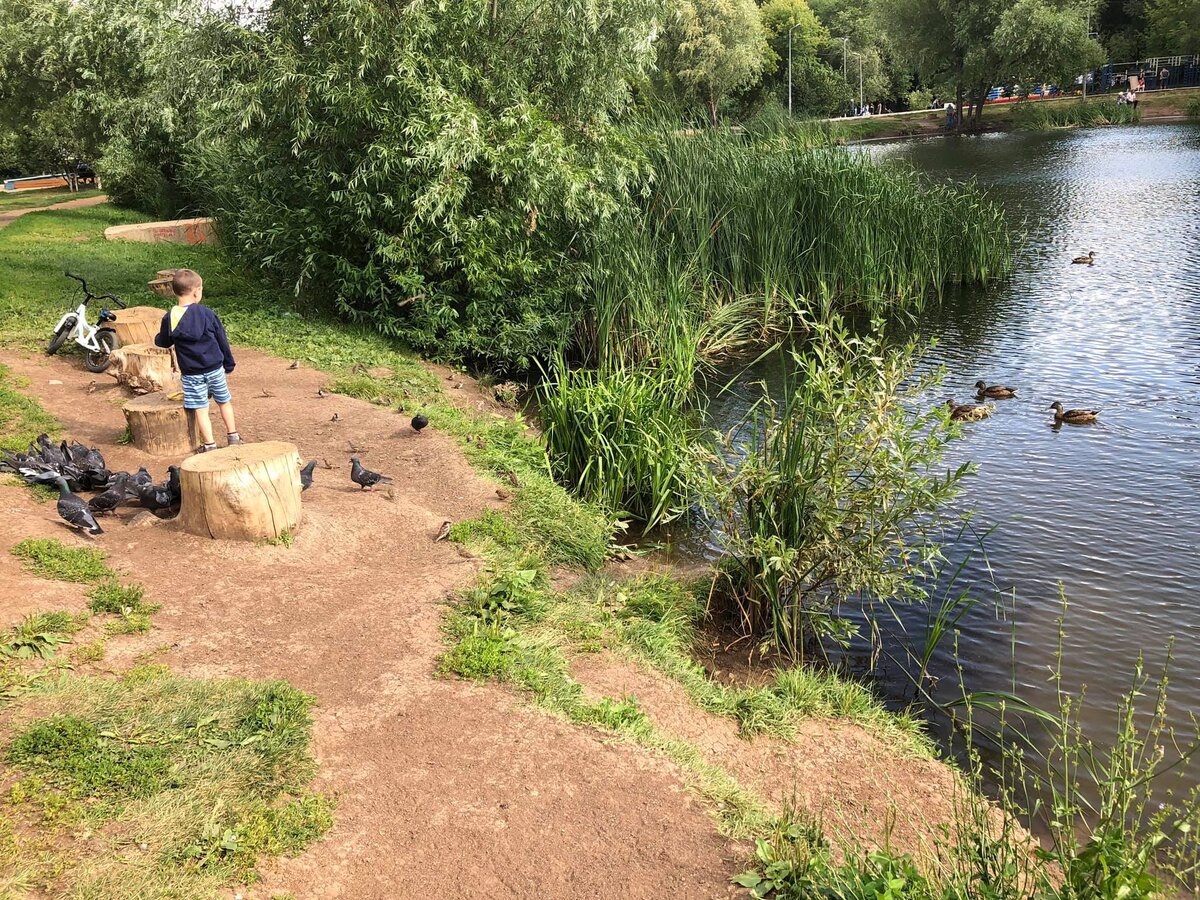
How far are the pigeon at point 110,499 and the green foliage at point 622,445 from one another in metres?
3.86

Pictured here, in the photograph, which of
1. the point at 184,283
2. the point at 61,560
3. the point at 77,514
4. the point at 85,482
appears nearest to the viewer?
the point at 61,560

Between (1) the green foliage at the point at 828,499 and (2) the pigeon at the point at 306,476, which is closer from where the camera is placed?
(1) the green foliage at the point at 828,499

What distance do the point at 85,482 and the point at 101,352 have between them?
3936mm

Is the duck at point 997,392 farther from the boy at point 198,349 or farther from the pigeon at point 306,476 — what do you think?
the boy at point 198,349

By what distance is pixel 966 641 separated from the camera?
6926 mm

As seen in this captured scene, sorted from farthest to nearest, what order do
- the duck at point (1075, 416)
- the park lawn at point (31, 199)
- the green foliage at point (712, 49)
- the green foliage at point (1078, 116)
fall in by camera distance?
the green foliage at point (1078, 116) → the green foliage at point (712, 49) → the park lawn at point (31, 199) → the duck at point (1075, 416)

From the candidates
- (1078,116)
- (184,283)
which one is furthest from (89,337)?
(1078,116)

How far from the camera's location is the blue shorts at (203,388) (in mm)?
7684

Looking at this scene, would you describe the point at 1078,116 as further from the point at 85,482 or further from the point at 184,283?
the point at 85,482

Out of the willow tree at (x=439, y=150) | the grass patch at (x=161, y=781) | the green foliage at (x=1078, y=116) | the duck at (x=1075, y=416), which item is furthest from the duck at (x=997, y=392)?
the green foliage at (x=1078, y=116)

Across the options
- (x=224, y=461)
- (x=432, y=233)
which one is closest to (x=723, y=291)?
(x=432, y=233)

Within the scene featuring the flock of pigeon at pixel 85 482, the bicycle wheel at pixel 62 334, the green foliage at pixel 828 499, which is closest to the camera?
the green foliage at pixel 828 499

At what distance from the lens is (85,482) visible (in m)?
7.04

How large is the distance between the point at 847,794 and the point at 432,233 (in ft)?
29.6
